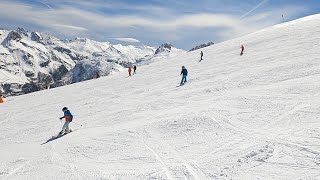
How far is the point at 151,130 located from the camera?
17.5 m

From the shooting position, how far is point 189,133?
16.3m

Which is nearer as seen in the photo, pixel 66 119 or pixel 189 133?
pixel 189 133

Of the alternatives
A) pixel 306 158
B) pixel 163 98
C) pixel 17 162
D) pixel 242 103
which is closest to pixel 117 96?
pixel 163 98

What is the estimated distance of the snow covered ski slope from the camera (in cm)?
1233

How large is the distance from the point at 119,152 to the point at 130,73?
32147 millimetres

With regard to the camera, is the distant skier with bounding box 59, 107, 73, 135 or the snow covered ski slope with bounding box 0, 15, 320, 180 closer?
the snow covered ski slope with bounding box 0, 15, 320, 180

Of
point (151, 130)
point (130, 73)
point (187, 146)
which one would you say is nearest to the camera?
point (187, 146)

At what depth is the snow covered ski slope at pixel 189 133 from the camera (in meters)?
12.3

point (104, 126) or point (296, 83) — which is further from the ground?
point (296, 83)

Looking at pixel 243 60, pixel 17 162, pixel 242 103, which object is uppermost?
pixel 243 60

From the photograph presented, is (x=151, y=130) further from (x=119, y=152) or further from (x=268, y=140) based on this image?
(x=268, y=140)

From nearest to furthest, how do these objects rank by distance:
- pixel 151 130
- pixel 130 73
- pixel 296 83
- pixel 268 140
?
pixel 268 140 → pixel 151 130 → pixel 296 83 → pixel 130 73

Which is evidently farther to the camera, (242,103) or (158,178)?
(242,103)

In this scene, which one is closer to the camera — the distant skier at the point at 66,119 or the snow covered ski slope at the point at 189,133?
the snow covered ski slope at the point at 189,133
